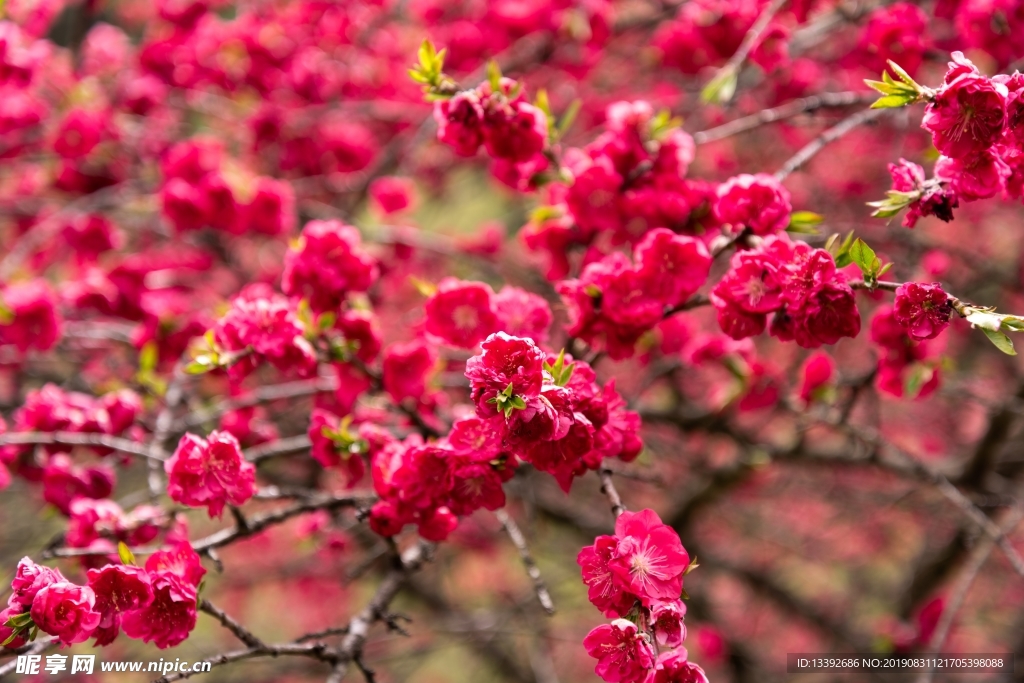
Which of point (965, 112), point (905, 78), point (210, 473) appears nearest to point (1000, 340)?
point (965, 112)

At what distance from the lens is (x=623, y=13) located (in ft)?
11.3

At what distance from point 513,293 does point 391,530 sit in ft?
1.81

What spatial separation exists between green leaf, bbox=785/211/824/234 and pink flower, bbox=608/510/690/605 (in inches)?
28.3

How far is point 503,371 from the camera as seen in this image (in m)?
1.08

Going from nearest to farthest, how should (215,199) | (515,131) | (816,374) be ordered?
(515,131) → (816,374) → (215,199)

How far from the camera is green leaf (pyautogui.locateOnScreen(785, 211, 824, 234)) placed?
1.54 metres

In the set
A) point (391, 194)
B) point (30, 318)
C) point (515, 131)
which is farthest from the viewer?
point (391, 194)

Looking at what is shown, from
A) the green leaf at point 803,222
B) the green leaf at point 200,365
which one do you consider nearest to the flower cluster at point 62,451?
the green leaf at point 200,365

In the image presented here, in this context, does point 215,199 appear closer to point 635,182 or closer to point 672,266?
point 635,182

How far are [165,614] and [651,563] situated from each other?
0.86 metres

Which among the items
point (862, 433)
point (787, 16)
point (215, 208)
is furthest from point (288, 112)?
point (862, 433)

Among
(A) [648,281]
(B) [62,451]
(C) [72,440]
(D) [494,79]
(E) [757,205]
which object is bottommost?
(B) [62,451]

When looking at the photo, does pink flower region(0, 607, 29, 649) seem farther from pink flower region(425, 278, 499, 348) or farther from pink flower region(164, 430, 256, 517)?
pink flower region(425, 278, 499, 348)

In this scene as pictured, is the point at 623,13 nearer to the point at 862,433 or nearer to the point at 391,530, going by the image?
the point at 862,433
